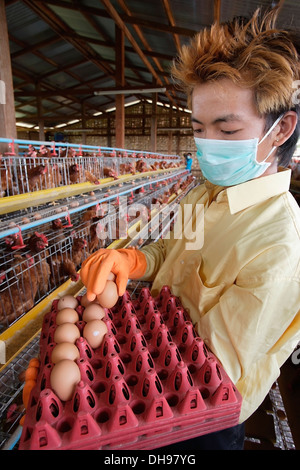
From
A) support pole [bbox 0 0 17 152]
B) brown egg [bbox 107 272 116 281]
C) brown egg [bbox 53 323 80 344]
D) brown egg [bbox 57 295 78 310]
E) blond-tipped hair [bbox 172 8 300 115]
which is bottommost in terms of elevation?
brown egg [bbox 53 323 80 344]

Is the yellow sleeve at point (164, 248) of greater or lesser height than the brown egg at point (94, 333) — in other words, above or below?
above

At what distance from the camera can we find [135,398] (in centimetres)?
77

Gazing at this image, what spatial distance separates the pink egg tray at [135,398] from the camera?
67 cm

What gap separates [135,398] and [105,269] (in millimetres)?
465

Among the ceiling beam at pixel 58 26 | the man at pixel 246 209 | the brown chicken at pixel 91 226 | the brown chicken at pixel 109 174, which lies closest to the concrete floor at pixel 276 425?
the man at pixel 246 209

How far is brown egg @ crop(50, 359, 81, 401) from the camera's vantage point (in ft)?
2.48

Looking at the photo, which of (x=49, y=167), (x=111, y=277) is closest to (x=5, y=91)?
(x=49, y=167)

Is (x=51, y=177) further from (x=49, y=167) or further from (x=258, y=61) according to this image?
(x=258, y=61)

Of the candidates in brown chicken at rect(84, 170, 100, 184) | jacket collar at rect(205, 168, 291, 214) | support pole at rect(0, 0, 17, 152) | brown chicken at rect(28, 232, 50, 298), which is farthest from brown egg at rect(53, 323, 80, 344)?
support pole at rect(0, 0, 17, 152)

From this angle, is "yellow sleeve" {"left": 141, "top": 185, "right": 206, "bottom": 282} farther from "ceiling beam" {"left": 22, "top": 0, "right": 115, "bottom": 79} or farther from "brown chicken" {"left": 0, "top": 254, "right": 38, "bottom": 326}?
"ceiling beam" {"left": 22, "top": 0, "right": 115, "bottom": 79}

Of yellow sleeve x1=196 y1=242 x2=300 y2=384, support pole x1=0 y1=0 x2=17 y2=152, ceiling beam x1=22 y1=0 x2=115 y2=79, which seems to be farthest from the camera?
ceiling beam x1=22 y1=0 x2=115 y2=79

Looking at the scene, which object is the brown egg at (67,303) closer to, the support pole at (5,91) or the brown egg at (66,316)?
the brown egg at (66,316)

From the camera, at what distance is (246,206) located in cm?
98

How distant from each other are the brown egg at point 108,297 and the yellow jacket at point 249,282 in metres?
0.31
